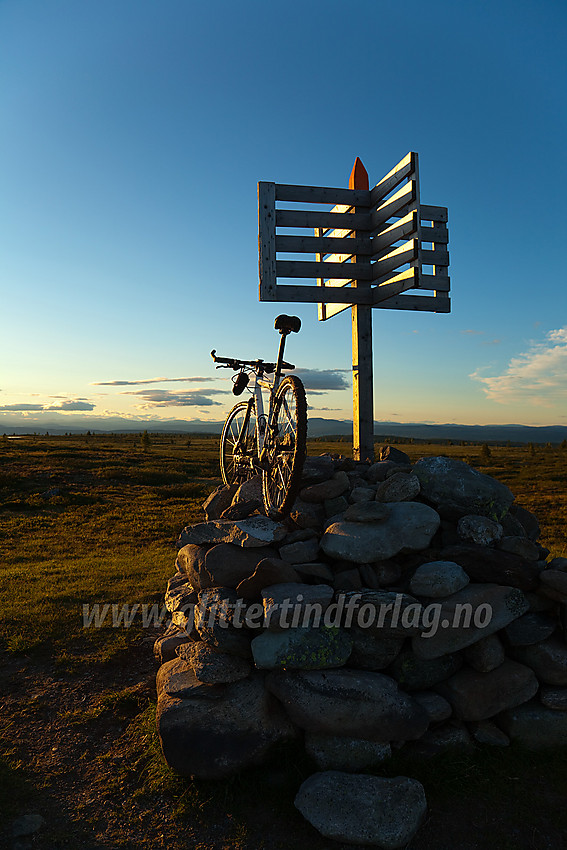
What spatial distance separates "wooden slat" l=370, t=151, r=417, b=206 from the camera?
8977 mm

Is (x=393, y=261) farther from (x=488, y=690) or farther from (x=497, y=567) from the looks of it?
(x=488, y=690)

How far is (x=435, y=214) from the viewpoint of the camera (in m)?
11.1

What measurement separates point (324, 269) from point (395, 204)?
1.70 m

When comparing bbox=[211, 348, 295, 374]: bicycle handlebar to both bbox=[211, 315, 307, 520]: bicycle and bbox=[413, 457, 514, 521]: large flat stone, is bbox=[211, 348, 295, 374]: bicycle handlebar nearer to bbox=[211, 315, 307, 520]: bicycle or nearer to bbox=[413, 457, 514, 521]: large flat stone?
bbox=[211, 315, 307, 520]: bicycle

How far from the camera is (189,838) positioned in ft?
16.4

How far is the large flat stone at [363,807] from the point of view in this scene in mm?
4828

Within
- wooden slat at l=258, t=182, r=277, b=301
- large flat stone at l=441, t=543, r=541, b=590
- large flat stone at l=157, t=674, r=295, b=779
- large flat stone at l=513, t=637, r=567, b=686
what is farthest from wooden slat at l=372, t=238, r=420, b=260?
large flat stone at l=157, t=674, r=295, b=779

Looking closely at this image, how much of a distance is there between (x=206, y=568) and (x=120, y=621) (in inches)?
154

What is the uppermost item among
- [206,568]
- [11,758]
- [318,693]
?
[206,568]

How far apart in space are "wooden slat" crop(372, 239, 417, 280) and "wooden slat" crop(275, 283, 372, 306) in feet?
1.39

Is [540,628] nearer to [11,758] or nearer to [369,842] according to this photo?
[369,842]

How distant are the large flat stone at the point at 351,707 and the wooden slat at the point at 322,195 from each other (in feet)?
27.1

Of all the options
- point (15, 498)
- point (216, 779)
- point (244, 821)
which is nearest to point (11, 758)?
point (216, 779)

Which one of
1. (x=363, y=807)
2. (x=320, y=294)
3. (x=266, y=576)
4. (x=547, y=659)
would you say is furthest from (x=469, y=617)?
(x=320, y=294)
